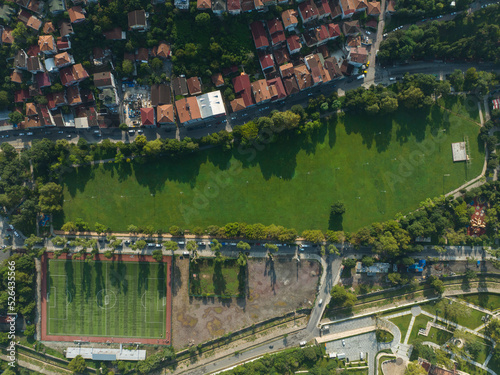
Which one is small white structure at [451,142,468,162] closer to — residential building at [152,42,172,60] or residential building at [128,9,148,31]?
residential building at [152,42,172,60]

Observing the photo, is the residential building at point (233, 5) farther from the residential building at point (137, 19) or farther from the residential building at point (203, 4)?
the residential building at point (137, 19)

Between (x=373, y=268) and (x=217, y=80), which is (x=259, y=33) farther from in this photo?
(x=373, y=268)

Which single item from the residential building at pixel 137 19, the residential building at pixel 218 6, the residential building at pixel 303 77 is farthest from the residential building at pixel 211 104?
the residential building at pixel 137 19

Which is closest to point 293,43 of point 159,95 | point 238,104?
point 238,104

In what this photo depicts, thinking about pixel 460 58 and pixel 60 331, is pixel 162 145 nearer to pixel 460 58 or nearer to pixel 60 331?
pixel 60 331

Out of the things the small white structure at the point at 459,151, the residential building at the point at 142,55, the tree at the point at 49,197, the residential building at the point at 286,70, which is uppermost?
the residential building at the point at 142,55

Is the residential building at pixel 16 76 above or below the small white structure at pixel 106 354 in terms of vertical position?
above

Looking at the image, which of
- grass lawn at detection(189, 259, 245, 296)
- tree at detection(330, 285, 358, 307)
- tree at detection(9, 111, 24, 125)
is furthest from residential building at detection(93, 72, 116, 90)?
tree at detection(330, 285, 358, 307)
